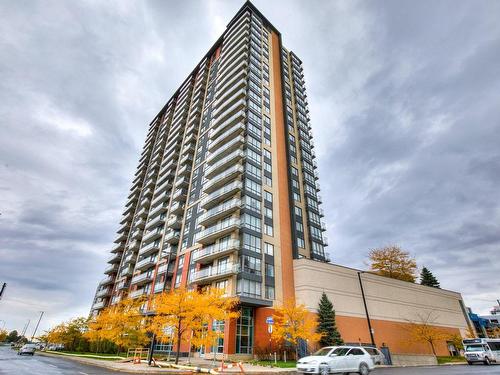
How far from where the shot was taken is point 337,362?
15.4m

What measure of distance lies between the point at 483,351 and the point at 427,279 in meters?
32.0

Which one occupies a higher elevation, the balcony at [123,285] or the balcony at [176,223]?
the balcony at [176,223]

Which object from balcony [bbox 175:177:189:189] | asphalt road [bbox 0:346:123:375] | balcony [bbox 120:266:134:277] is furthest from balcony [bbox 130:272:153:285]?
asphalt road [bbox 0:346:123:375]

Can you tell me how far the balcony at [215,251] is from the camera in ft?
124

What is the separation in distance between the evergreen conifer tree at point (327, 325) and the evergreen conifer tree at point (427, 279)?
3758 centimetres

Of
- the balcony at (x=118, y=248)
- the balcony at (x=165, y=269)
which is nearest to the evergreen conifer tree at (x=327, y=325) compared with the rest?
the balcony at (x=165, y=269)

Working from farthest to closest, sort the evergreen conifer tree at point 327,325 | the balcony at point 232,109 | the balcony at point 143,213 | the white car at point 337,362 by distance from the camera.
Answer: the balcony at point 143,213 < the balcony at point 232,109 < the evergreen conifer tree at point 327,325 < the white car at point 337,362

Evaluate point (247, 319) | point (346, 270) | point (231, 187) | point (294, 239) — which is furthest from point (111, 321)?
point (346, 270)

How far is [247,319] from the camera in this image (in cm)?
3547

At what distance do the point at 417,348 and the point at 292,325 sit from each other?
29.0 metres

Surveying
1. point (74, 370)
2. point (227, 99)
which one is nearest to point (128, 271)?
point (227, 99)

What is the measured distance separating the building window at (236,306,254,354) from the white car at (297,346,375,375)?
19.6 meters

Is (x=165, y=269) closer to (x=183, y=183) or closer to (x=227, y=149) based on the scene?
(x=183, y=183)

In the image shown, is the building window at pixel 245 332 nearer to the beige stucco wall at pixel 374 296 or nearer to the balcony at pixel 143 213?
the beige stucco wall at pixel 374 296
